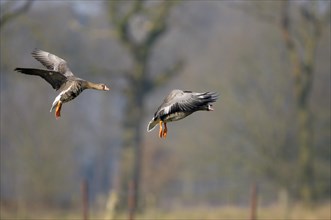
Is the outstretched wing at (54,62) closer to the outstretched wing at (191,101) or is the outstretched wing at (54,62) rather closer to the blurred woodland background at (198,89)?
the outstretched wing at (191,101)

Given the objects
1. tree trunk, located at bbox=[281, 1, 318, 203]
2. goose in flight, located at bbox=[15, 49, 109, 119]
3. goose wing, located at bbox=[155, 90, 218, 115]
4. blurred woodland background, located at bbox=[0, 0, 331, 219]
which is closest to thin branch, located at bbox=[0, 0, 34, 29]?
blurred woodland background, located at bbox=[0, 0, 331, 219]

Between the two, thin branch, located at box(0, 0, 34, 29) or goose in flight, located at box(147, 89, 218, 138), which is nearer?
goose in flight, located at box(147, 89, 218, 138)

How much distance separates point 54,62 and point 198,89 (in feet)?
83.7

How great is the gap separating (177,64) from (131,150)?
3504 mm

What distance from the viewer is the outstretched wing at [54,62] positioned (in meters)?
10.8

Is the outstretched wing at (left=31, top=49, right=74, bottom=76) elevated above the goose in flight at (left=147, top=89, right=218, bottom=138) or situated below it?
above

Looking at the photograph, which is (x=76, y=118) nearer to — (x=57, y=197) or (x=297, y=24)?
(x=57, y=197)

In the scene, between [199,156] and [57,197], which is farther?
[199,156]

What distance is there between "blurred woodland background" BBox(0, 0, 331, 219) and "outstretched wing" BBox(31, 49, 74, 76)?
13.4m

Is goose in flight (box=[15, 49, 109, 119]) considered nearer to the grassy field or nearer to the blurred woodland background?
the grassy field

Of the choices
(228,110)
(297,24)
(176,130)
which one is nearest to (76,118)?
(176,130)

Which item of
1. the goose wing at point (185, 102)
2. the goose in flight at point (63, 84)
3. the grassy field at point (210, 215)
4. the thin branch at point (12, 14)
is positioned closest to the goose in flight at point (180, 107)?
the goose wing at point (185, 102)

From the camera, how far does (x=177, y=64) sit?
1236 inches

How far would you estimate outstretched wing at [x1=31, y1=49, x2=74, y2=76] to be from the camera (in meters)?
10.8
